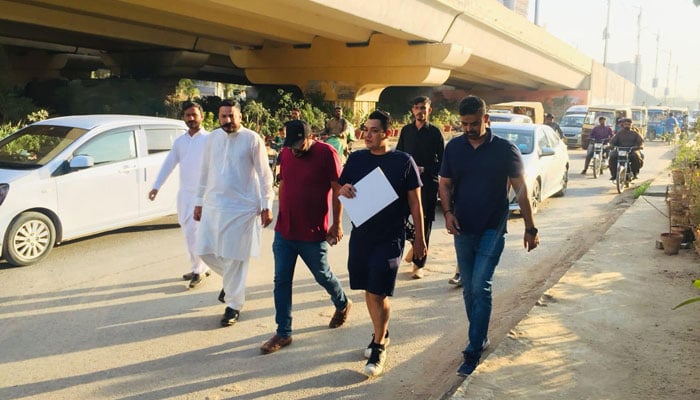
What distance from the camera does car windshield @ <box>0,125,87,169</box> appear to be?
7.76m

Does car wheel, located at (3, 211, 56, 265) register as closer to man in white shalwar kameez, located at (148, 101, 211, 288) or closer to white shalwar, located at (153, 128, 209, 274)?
man in white shalwar kameez, located at (148, 101, 211, 288)

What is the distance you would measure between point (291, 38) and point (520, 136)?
1375 centimetres

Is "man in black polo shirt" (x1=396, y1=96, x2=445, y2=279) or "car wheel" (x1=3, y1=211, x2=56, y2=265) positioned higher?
"man in black polo shirt" (x1=396, y1=96, x2=445, y2=279)

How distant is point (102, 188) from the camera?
26.8 ft

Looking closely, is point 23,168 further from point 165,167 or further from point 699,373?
point 699,373

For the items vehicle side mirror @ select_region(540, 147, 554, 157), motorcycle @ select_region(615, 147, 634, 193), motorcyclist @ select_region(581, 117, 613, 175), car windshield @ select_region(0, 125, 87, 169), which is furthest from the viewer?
motorcyclist @ select_region(581, 117, 613, 175)

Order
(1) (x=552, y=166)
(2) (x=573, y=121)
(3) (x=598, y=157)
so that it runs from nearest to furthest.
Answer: (1) (x=552, y=166), (3) (x=598, y=157), (2) (x=573, y=121)

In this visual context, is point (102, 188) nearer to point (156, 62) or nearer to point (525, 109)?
point (525, 109)

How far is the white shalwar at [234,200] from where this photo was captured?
17.3ft

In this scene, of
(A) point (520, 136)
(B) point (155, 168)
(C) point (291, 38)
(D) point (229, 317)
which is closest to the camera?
(D) point (229, 317)

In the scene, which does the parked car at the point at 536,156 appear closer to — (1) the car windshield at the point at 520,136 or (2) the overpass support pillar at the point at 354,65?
(1) the car windshield at the point at 520,136

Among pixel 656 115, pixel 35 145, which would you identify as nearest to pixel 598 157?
pixel 35 145

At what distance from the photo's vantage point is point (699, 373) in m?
4.19

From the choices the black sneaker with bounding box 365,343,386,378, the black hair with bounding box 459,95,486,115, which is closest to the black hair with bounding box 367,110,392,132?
the black hair with bounding box 459,95,486,115
